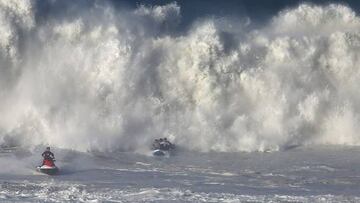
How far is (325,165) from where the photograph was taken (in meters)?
24.6

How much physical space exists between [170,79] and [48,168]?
9.73 metres

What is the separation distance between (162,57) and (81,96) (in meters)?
3.79

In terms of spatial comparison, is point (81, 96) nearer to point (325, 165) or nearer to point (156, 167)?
point (156, 167)

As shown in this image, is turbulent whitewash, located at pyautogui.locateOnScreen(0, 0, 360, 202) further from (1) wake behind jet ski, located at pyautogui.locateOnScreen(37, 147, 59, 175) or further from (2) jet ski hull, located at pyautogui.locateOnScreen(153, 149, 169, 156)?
(1) wake behind jet ski, located at pyautogui.locateOnScreen(37, 147, 59, 175)

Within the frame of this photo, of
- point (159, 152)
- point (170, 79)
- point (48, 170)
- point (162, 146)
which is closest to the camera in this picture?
point (48, 170)

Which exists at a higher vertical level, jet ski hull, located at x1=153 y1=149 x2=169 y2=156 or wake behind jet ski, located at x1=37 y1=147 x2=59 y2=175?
jet ski hull, located at x1=153 y1=149 x2=169 y2=156

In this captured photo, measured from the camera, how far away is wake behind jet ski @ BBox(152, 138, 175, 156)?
90.5 feet

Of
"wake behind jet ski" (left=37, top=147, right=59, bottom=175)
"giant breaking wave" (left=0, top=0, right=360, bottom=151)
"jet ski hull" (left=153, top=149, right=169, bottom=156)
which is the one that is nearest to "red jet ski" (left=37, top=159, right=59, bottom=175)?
"wake behind jet ski" (left=37, top=147, right=59, bottom=175)

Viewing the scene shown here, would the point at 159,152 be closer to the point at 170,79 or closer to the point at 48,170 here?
the point at 170,79

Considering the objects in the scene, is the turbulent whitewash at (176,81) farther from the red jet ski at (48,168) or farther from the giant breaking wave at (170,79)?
the red jet ski at (48,168)

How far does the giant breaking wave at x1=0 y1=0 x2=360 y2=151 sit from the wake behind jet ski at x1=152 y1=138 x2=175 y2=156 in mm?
1121

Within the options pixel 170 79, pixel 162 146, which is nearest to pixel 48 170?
pixel 162 146

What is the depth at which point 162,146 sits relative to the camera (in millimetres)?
28000

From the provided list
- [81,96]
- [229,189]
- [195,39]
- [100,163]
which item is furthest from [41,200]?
[195,39]
